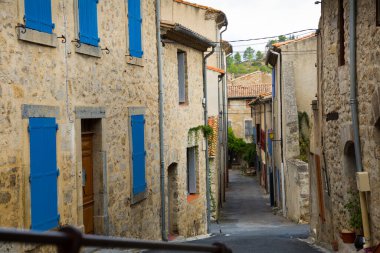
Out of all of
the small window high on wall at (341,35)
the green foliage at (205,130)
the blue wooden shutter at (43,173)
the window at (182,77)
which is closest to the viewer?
the blue wooden shutter at (43,173)

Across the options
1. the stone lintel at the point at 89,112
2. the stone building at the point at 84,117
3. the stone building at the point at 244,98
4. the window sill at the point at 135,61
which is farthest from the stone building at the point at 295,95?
the stone building at the point at 244,98

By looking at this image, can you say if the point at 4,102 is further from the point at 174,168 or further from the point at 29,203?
the point at 174,168

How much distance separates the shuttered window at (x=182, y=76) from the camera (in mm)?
13852

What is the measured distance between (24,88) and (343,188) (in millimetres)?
5162

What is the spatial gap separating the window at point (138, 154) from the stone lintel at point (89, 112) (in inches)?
50.6

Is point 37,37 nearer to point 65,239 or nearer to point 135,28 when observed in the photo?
point 135,28

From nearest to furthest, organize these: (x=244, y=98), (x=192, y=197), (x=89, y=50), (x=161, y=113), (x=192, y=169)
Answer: (x=89, y=50) → (x=161, y=113) → (x=192, y=197) → (x=192, y=169) → (x=244, y=98)

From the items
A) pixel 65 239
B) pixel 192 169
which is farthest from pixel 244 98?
pixel 65 239

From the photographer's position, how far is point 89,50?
27.3 feet

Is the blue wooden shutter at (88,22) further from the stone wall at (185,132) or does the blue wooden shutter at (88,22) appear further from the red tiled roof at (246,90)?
the red tiled roof at (246,90)

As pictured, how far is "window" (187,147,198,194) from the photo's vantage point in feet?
48.8

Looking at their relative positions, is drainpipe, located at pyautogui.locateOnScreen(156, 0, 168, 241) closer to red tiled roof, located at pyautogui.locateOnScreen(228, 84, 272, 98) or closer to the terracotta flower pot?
the terracotta flower pot

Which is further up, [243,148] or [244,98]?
[244,98]

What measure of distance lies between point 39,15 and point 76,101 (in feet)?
5.08
